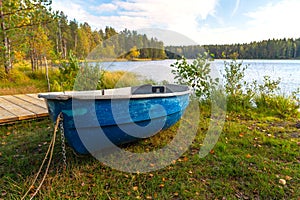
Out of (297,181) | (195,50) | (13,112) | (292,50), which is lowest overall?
(297,181)

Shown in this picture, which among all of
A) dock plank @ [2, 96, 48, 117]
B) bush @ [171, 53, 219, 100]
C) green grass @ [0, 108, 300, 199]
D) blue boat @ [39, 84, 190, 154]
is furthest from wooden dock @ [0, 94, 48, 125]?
bush @ [171, 53, 219, 100]

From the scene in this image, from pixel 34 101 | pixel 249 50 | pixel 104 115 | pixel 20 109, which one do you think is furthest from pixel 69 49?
pixel 249 50

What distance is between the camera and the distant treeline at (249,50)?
4.94 meters

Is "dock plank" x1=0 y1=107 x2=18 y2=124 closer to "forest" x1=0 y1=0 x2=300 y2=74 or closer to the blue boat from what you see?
the blue boat

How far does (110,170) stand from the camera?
7.59 feet

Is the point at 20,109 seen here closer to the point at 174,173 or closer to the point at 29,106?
the point at 29,106

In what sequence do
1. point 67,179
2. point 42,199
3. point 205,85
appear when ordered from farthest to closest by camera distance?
1. point 205,85
2. point 67,179
3. point 42,199

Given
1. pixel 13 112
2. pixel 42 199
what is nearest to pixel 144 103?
pixel 42 199

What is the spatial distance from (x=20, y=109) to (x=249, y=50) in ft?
29.1

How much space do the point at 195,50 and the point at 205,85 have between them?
0.92 m

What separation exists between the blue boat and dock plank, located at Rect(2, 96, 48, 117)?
1.84 metres

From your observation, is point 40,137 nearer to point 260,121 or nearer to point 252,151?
point 252,151

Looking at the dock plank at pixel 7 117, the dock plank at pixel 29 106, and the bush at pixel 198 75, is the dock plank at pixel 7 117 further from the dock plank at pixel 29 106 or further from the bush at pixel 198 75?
the bush at pixel 198 75

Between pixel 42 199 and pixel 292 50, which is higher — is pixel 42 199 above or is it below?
below
